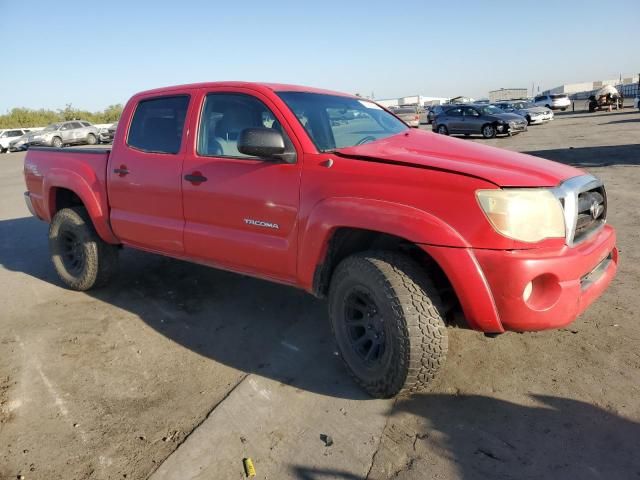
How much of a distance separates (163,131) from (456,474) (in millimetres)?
3244

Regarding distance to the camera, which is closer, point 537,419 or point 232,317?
point 537,419

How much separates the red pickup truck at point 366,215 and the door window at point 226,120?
0.01m

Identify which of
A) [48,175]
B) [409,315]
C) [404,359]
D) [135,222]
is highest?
[48,175]

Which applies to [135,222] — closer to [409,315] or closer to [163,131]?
[163,131]

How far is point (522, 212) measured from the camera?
8.18 feet

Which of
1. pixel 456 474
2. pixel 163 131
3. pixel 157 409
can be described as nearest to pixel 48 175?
pixel 163 131

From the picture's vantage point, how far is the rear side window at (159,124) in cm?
393

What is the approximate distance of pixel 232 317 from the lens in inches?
165

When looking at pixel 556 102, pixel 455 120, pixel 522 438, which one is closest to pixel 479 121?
pixel 455 120

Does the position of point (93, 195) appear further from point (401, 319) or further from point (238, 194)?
point (401, 319)

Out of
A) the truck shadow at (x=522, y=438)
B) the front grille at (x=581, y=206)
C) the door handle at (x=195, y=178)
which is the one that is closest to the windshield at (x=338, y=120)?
the door handle at (x=195, y=178)

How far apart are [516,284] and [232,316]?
247cm

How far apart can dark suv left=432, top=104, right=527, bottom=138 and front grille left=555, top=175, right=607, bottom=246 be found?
19.9 metres

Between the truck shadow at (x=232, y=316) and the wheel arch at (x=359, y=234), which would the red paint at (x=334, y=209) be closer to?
the wheel arch at (x=359, y=234)
